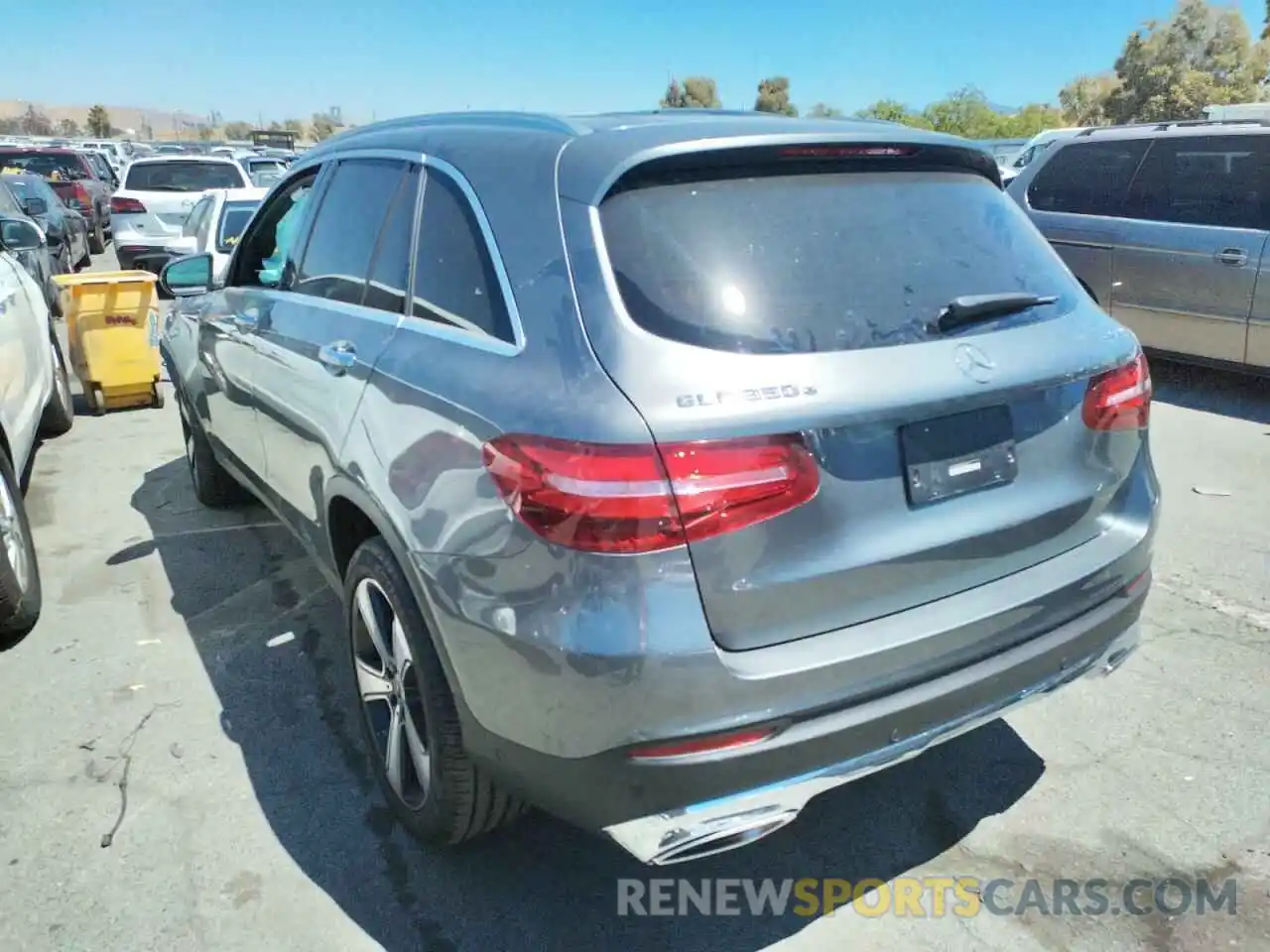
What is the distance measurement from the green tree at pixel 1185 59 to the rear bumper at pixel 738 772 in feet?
199

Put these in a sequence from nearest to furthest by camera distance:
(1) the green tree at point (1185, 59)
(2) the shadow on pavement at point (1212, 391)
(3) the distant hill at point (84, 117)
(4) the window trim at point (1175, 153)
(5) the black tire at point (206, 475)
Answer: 1. (5) the black tire at point (206, 475)
2. (4) the window trim at point (1175, 153)
3. (2) the shadow on pavement at point (1212, 391)
4. (1) the green tree at point (1185, 59)
5. (3) the distant hill at point (84, 117)

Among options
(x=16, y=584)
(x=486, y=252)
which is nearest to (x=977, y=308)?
(x=486, y=252)

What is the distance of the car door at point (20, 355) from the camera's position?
15.9 ft

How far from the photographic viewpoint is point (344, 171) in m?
3.42

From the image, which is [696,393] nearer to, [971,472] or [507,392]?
[507,392]

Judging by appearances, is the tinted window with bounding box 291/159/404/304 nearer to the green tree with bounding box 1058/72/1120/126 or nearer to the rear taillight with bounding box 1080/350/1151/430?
the rear taillight with bounding box 1080/350/1151/430

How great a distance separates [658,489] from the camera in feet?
6.35

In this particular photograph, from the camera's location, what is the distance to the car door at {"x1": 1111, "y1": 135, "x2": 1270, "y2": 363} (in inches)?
272

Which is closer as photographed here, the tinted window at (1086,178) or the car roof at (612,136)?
the car roof at (612,136)

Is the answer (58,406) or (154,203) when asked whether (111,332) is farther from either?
(154,203)

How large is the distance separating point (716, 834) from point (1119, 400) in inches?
58.2

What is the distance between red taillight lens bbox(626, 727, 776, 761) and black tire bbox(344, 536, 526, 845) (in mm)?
535

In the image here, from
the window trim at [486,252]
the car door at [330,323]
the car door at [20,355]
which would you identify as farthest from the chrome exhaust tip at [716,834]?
the car door at [20,355]

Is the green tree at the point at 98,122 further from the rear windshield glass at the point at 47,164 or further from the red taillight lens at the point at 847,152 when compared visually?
the red taillight lens at the point at 847,152
